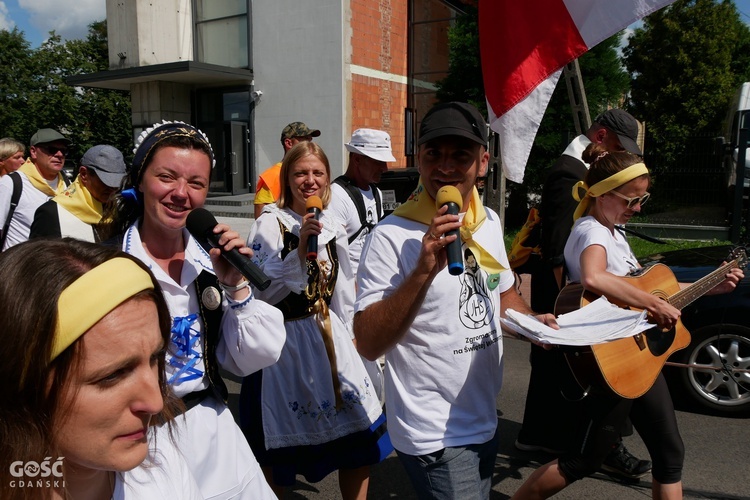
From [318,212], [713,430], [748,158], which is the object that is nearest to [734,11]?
[748,158]

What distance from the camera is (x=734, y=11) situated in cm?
1950

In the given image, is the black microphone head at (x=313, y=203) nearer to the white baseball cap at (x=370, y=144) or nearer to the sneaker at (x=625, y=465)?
the white baseball cap at (x=370, y=144)

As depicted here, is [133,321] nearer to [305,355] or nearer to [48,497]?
[48,497]

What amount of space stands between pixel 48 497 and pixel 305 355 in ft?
6.95

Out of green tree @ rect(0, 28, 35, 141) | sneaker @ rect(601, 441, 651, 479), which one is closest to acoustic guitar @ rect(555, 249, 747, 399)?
sneaker @ rect(601, 441, 651, 479)

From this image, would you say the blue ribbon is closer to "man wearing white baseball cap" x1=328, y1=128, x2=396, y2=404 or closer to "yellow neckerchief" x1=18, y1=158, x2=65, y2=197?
"man wearing white baseball cap" x1=328, y1=128, x2=396, y2=404

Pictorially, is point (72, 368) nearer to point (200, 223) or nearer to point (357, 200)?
point (200, 223)

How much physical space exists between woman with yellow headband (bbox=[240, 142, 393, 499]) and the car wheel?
2905mm

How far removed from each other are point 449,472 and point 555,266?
2243 millimetres

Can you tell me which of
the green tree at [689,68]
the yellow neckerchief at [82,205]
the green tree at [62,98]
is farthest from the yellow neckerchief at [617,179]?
the green tree at [62,98]

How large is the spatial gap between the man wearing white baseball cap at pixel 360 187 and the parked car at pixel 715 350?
2526 mm

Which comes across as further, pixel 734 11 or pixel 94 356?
pixel 734 11

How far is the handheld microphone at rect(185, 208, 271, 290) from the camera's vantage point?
1.90 m

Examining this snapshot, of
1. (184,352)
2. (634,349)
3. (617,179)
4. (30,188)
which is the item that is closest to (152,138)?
(184,352)
